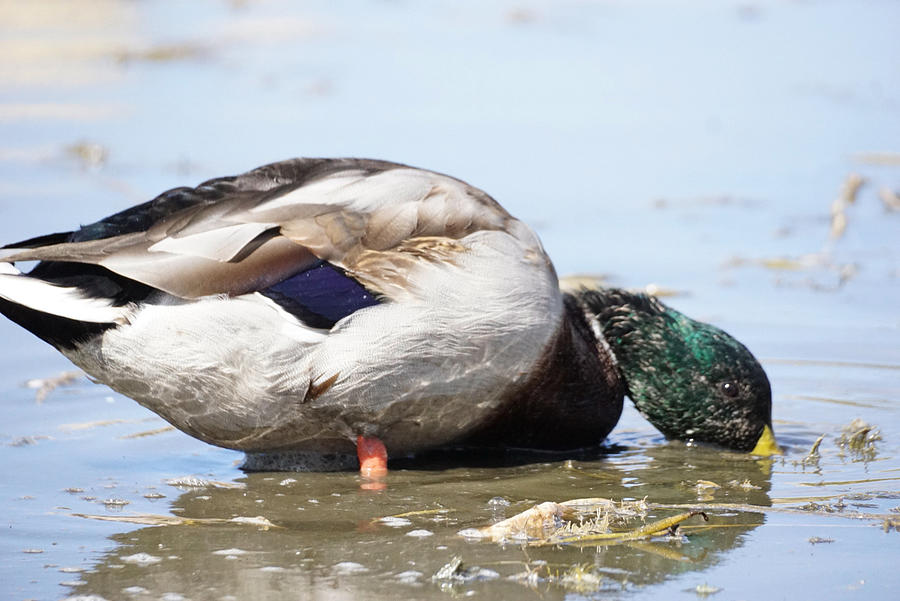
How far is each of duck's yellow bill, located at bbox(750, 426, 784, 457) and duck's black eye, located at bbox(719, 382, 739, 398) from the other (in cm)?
17

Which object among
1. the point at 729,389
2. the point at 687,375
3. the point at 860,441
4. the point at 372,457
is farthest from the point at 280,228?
the point at 860,441

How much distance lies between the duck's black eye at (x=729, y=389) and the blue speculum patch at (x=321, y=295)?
1.47 meters

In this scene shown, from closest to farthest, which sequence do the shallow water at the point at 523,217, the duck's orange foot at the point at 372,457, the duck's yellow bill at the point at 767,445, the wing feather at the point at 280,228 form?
the shallow water at the point at 523,217 → the wing feather at the point at 280,228 → the duck's orange foot at the point at 372,457 → the duck's yellow bill at the point at 767,445

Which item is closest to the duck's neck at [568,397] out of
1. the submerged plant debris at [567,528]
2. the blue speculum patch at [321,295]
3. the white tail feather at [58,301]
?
the blue speculum patch at [321,295]

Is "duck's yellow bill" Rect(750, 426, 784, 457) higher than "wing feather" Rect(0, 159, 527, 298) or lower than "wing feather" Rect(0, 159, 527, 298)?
lower

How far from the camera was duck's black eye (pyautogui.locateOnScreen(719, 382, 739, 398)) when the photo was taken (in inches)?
214

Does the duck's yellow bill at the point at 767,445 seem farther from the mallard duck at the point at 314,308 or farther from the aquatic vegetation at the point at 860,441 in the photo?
the mallard duck at the point at 314,308

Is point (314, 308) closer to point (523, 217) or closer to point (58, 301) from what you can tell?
point (58, 301)

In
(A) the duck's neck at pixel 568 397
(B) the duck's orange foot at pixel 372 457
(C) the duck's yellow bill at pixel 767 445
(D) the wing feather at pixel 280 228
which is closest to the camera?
(D) the wing feather at pixel 280 228

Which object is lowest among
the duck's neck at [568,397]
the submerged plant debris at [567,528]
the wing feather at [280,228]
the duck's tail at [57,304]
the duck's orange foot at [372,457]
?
the submerged plant debris at [567,528]

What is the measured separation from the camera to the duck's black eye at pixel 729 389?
17.8ft

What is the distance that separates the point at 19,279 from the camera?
4.69 m

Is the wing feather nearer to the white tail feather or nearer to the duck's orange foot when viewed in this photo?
the white tail feather

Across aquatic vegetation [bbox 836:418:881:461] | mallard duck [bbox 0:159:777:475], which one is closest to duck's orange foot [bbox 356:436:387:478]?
mallard duck [bbox 0:159:777:475]
